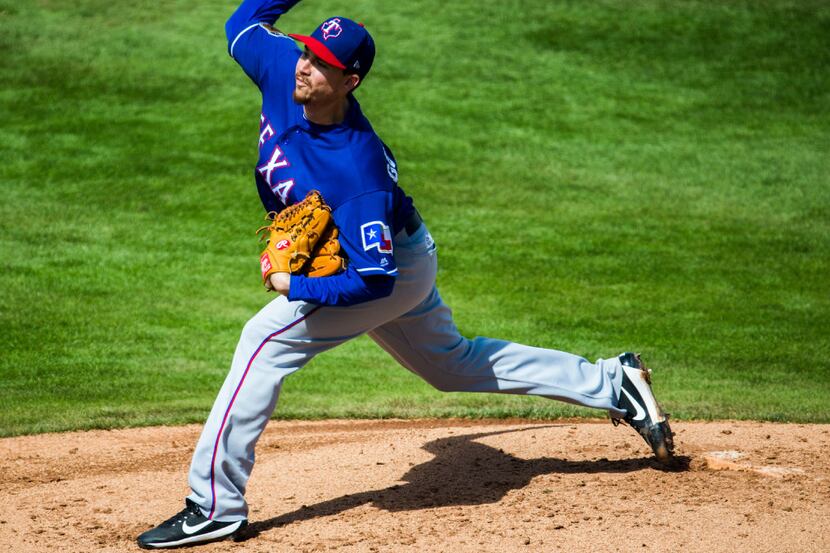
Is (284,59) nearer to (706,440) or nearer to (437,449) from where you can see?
(437,449)

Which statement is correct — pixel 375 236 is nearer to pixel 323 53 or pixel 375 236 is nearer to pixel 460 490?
pixel 323 53

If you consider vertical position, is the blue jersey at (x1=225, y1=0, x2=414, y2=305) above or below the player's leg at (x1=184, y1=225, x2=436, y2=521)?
above

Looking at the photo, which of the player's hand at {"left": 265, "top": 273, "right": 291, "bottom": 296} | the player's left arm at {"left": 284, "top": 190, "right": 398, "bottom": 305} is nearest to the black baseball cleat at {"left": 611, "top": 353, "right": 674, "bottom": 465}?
the player's left arm at {"left": 284, "top": 190, "right": 398, "bottom": 305}

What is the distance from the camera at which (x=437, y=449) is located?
5.18 meters

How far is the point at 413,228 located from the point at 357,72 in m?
0.65

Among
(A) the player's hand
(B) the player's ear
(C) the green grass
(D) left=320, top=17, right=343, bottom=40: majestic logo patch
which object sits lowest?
(C) the green grass

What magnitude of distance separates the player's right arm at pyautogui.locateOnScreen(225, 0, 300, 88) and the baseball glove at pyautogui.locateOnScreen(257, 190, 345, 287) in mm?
736

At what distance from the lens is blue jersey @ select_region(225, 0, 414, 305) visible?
3887mm

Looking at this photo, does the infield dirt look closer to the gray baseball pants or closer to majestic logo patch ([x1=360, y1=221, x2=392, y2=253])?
the gray baseball pants

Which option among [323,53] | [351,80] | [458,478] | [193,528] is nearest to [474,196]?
[458,478]

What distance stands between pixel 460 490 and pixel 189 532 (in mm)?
1168

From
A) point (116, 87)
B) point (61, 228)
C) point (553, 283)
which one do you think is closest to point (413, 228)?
point (553, 283)

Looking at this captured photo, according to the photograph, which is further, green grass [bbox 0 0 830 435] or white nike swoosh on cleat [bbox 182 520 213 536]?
green grass [bbox 0 0 830 435]

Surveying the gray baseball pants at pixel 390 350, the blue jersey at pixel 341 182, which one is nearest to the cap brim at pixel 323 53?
the blue jersey at pixel 341 182
